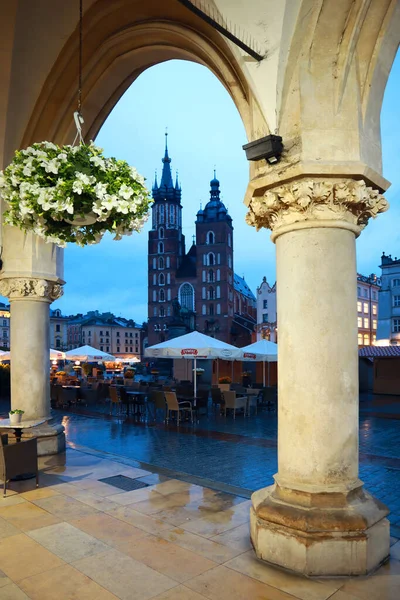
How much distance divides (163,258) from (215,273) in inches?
430

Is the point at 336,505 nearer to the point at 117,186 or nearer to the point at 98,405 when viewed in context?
the point at 117,186

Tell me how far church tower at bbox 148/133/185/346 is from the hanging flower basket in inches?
2547

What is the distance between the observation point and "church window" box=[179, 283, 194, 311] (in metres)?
71.3

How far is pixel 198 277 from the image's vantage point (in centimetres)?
6956

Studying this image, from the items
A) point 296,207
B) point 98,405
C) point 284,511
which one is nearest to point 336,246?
point 296,207

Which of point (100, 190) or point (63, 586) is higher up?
point (100, 190)

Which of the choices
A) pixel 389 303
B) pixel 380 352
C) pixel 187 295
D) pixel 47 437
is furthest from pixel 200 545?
pixel 187 295

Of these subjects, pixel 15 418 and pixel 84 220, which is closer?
pixel 84 220

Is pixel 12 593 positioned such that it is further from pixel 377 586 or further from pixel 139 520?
pixel 377 586

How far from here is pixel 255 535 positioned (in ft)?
13.1

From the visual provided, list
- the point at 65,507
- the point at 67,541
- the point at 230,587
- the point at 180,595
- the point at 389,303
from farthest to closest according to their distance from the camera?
1. the point at 389,303
2. the point at 65,507
3. the point at 67,541
4. the point at 230,587
5. the point at 180,595

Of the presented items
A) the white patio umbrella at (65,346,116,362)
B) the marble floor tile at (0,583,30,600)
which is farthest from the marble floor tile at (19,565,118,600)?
the white patio umbrella at (65,346,116,362)

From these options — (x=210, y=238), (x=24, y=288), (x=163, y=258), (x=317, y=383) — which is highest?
(x=210, y=238)

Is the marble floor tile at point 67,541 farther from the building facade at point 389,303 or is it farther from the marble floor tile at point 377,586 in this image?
the building facade at point 389,303
